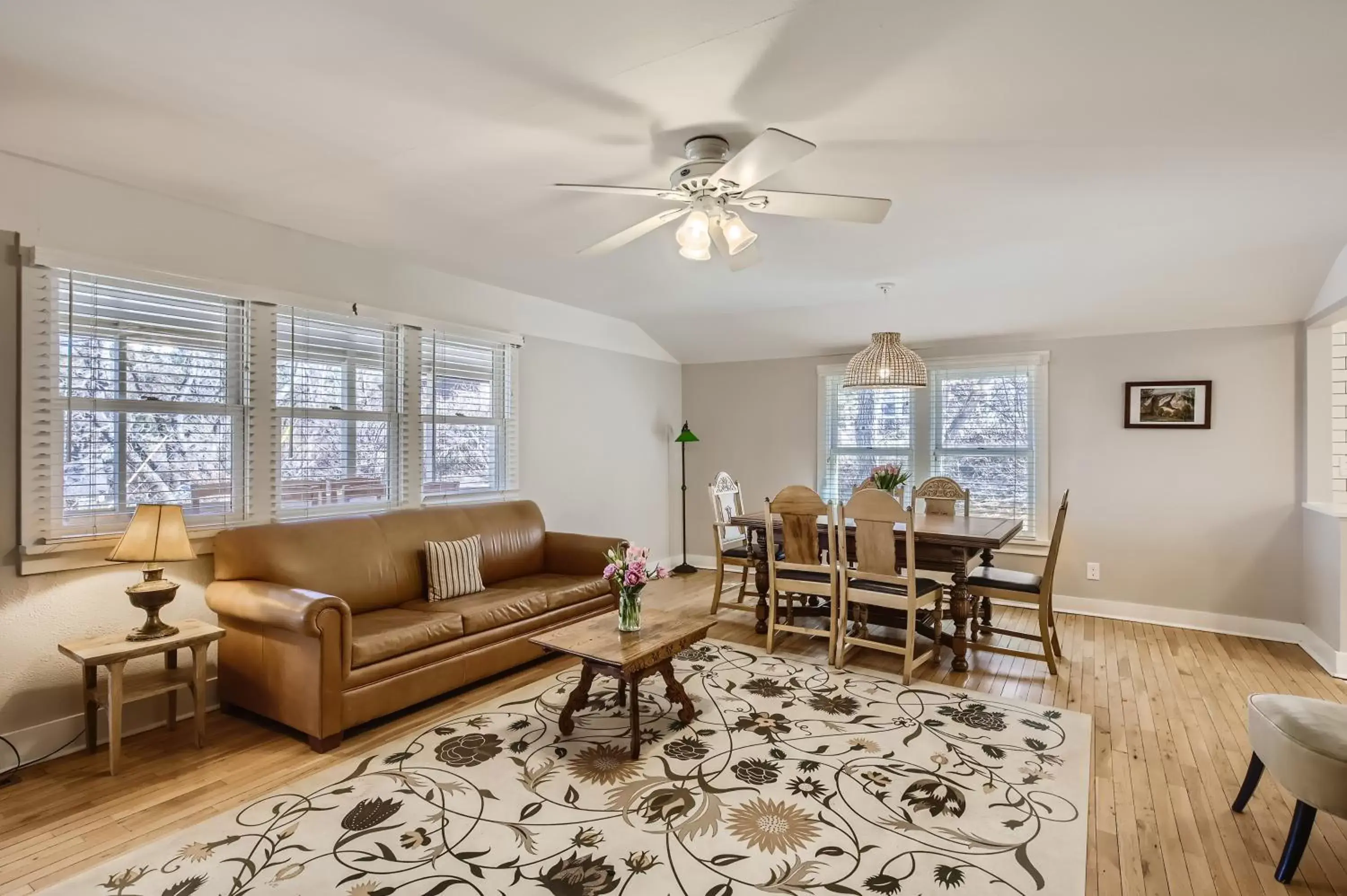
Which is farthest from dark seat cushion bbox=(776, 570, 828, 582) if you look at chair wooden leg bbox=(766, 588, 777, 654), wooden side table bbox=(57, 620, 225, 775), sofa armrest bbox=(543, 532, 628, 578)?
wooden side table bbox=(57, 620, 225, 775)

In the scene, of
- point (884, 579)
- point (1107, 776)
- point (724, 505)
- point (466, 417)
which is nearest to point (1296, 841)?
point (1107, 776)

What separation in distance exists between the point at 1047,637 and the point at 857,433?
2776mm

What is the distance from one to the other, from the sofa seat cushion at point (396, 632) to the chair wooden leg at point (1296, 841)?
3397 millimetres

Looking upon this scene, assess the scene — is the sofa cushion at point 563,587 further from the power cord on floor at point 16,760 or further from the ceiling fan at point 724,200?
the ceiling fan at point 724,200

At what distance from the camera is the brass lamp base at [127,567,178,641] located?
2.88m

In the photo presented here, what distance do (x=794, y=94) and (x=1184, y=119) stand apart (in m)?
1.40

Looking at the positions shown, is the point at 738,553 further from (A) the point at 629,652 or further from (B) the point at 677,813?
(B) the point at 677,813

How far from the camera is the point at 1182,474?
16.1 feet

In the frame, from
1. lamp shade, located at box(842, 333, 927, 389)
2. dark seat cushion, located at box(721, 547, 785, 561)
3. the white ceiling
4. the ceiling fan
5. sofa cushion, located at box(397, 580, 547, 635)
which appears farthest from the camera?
dark seat cushion, located at box(721, 547, 785, 561)

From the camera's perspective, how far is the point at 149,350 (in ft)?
10.6

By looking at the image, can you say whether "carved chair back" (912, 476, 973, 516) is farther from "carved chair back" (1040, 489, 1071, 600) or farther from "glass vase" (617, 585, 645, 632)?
"glass vase" (617, 585, 645, 632)

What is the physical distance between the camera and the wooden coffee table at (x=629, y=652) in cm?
285

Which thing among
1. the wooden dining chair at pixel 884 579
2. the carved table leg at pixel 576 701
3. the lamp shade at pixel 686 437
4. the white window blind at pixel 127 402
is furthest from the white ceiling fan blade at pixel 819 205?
the lamp shade at pixel 686 437

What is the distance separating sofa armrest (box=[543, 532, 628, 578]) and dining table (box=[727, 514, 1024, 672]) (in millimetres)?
972
